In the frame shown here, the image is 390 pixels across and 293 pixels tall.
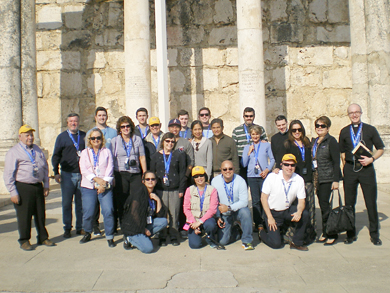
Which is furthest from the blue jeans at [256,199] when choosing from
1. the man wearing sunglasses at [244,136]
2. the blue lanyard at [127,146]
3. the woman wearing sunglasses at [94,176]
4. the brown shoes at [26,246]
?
the brown shoes at [26,246]

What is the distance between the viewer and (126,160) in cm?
686

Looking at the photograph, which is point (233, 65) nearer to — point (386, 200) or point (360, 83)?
point (360, 83)

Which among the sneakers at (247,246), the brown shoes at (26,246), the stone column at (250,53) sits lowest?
the sneakers at (247,246)

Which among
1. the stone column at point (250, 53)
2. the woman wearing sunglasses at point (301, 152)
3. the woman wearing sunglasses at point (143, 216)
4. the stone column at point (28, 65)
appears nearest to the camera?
the woman wearing sunglasses at point (143, 216)

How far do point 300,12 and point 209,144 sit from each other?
7.62m

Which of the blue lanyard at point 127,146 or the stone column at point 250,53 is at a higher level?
the stone column at point 250,53

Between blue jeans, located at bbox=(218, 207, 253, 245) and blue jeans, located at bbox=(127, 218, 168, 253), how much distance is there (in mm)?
831

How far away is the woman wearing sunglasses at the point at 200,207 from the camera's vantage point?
621cm

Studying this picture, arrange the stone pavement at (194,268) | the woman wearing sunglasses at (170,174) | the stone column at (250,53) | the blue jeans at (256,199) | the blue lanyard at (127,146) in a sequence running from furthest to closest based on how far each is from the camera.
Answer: the stone column at (250,53), the blue jeans at (256,199), the blue lanyard at (127,146), the woman wearing sunglasses at (170,174), the stone pavement at (194,268)

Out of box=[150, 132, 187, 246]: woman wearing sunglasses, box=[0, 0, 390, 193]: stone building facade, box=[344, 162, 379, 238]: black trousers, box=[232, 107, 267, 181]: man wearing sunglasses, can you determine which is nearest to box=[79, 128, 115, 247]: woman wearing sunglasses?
box=[150, 132, 187, 246]: woman wearing sunglasses

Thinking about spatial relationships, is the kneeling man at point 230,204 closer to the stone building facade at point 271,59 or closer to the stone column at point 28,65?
the stone column at point 28,65

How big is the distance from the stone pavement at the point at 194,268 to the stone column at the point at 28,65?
544 cm

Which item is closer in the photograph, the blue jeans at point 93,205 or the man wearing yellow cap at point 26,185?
the man wearing yellow cap at point 26,185

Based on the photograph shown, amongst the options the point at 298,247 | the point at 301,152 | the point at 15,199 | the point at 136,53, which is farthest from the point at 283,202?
the point at 136,53
